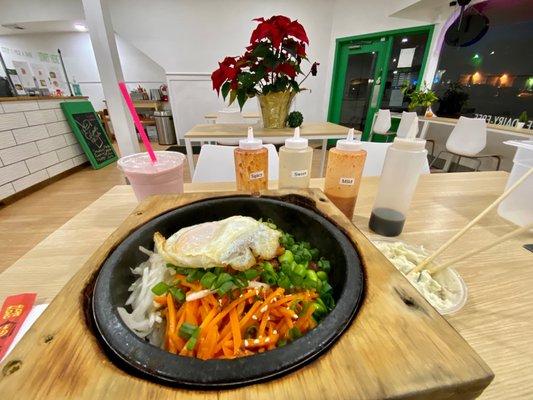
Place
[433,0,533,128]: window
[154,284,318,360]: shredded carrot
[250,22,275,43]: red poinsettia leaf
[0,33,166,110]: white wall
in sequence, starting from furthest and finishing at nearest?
[0,33,166,110]: white wall
[433,0,533,128]: window
[250,22,275,43]: red poinsettia leaf
[154,284,318,360]: shredded carrot

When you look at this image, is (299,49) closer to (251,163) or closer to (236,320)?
(251,163)

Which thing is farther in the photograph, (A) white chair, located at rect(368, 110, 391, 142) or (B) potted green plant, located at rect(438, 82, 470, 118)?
A: (A) white chair, located at rect(368, 110, 391, 142)

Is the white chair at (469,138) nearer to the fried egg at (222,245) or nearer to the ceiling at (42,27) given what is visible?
the fried egg at (222,245)

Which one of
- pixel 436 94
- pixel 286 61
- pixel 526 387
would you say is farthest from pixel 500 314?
pixel 436 94

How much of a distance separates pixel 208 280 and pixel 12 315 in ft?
1.44

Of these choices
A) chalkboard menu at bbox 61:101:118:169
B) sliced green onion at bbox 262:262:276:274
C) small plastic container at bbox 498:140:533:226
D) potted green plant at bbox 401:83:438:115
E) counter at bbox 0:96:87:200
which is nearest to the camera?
sliced green onion at bbox 262:262:276:274

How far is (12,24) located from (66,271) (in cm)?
767

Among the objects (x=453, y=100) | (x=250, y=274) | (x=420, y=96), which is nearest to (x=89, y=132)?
(x=250, y=274)

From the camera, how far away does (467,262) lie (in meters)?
0.68

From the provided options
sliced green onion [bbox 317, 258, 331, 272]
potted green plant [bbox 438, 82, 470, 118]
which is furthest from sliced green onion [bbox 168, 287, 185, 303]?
potted green plant [bbox 438, 82, 470, 118]

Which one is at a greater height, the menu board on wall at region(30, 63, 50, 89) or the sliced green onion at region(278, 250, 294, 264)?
the menu board on wall at region(30, 63, 50, 89)

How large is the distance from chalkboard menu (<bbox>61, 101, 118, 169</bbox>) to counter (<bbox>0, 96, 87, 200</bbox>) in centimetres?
11

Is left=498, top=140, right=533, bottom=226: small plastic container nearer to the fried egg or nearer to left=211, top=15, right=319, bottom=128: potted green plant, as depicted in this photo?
the fried egg

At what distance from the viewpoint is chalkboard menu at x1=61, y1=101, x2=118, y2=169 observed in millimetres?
4109
